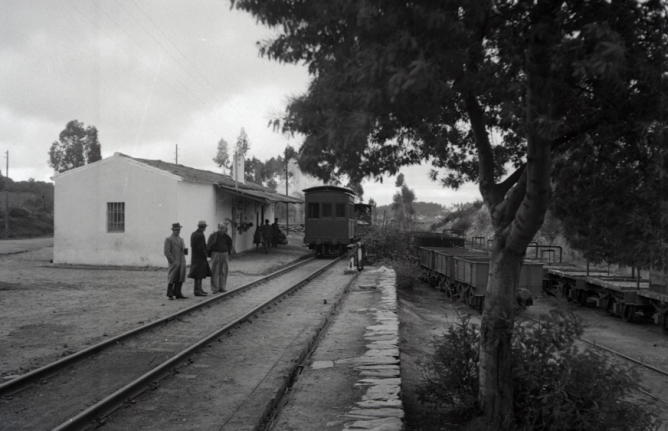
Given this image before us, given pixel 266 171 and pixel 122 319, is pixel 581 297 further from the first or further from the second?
pixel 266 171

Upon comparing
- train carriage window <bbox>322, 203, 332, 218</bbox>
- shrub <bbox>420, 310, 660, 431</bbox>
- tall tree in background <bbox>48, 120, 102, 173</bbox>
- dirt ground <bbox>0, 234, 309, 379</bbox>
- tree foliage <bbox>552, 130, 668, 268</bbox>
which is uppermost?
tall tree in background <bbox>48, 120, 102, 173</bbox>

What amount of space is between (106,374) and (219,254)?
6.86m

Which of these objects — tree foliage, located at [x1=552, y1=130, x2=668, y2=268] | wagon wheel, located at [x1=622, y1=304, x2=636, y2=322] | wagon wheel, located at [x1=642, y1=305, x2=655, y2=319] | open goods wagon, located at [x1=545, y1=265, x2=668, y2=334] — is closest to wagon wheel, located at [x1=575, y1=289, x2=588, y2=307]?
open goods wagon, located at [x1=545, y1=265, x2=668, y2=334]

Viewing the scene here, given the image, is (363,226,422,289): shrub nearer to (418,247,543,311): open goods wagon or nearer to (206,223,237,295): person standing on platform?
(418,247,543,311): open goods wagon

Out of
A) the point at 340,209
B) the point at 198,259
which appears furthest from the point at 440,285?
the point at 340,209

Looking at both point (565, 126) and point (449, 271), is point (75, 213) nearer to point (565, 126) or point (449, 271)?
point (449, 271)

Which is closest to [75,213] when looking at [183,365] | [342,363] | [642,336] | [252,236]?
[252,236]

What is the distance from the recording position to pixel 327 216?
84.3 ft

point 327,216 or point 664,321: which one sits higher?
point 327,216

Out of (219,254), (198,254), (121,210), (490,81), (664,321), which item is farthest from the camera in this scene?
(121,210)

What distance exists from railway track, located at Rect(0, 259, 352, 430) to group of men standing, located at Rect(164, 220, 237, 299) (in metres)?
1.61

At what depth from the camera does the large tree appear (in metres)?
3.64

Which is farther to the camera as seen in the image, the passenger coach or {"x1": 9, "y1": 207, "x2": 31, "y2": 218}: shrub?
{"x1": 9, "y1": 207, "x2": 31, "y2": 218}: shrub

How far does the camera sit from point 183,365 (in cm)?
678
